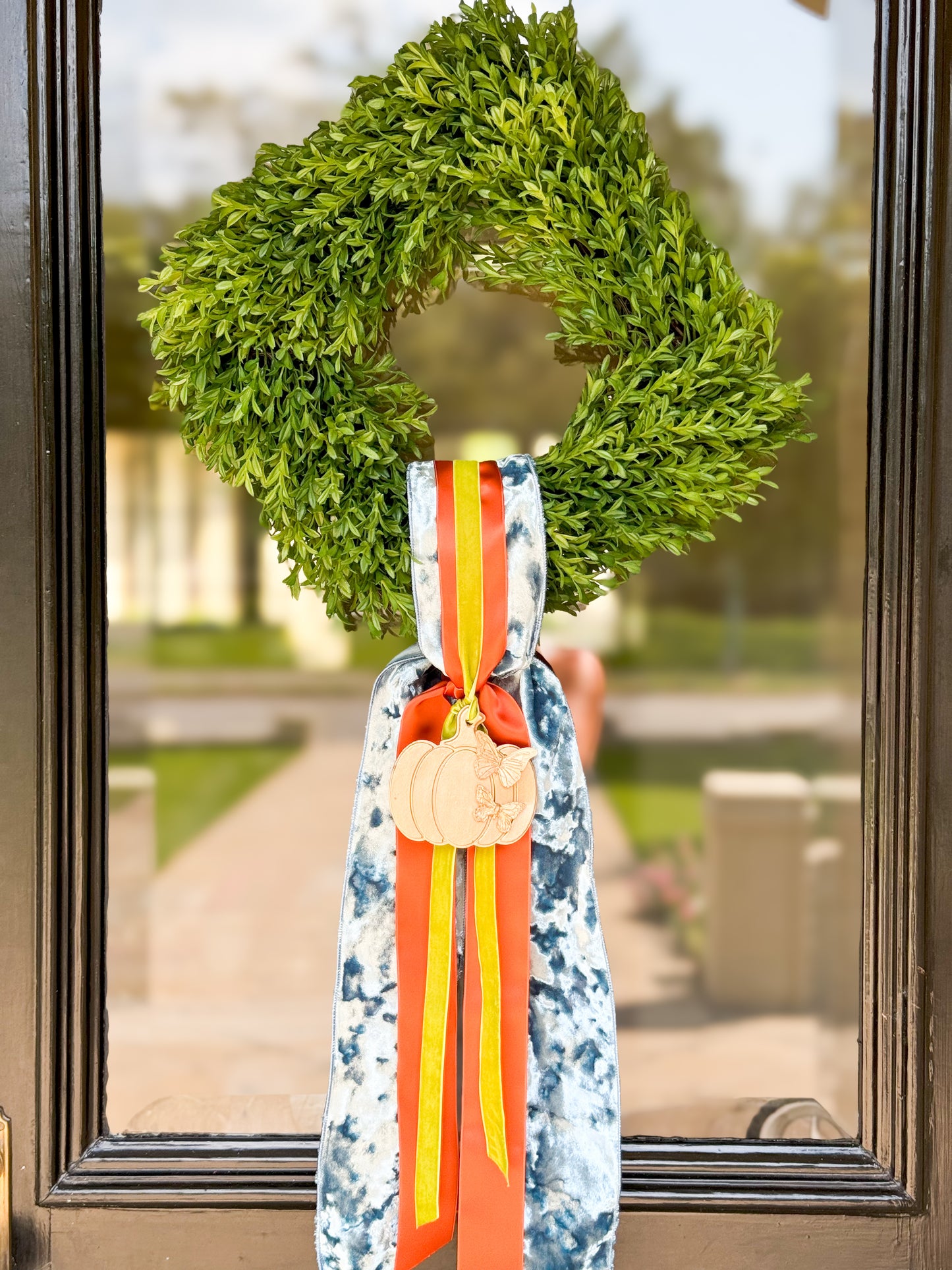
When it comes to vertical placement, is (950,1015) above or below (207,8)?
below

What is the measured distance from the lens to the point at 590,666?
105cm

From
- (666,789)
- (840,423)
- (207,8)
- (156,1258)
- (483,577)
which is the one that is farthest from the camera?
(666,789)

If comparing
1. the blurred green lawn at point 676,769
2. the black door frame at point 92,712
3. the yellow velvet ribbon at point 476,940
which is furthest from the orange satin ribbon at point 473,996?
the blurred green lawn at point 676,769

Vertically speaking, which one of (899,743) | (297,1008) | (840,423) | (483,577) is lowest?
(297,1008)

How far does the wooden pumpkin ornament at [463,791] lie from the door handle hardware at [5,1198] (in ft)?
1.56

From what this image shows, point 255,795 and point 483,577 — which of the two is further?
point 255,795

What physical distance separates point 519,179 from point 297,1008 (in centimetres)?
156

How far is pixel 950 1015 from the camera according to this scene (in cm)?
85

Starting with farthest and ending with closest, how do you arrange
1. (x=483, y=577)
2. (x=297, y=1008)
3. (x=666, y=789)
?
(x=666, y=789), (x=297, y=1008), (x=483, y=577)

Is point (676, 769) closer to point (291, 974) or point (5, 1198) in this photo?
point (291, 974)

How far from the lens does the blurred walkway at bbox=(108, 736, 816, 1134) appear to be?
64.8 inches

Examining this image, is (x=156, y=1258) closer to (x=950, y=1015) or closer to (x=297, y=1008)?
(x=950, y=1015)

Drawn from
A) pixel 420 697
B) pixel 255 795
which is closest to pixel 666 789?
pixel 255 795

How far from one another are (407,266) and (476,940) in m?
0.55
